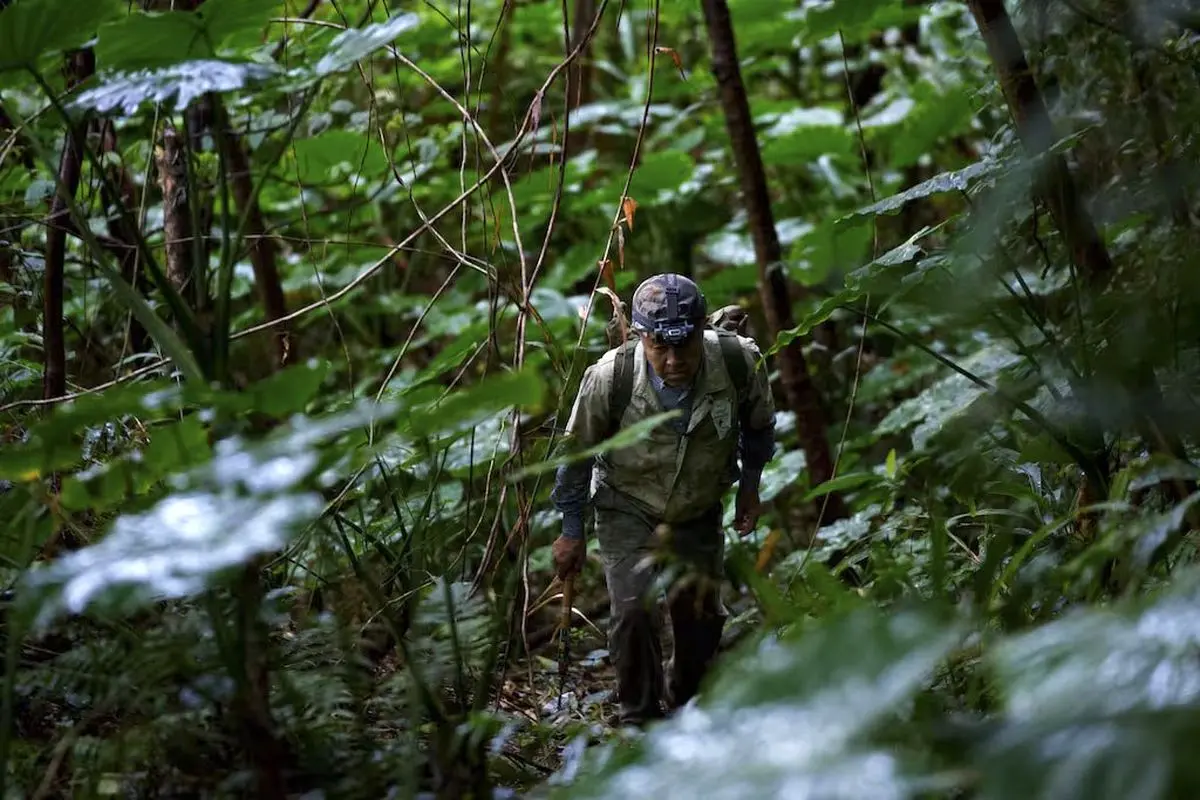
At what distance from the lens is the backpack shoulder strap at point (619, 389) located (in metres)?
3.49

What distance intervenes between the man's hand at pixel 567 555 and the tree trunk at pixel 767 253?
1.64 metres

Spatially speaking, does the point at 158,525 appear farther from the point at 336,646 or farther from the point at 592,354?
the point at 592,354

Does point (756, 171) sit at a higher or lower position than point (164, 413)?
higher

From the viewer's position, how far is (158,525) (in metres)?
1.62

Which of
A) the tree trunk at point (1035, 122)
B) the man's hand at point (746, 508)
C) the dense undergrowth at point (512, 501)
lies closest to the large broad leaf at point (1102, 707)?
the dense undergrowth at point (512, 501)

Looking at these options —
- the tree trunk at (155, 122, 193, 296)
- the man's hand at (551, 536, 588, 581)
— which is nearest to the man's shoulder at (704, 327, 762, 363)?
the man's hand at (551, 536, 588, 581)

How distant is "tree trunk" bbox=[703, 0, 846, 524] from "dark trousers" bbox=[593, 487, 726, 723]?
133 cm

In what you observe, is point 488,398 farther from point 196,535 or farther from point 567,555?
point 567,555

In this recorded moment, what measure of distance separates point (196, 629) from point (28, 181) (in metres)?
2.72

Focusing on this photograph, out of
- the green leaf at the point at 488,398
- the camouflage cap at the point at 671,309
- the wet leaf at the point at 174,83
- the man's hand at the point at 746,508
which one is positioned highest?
the wet leaf at the point at 174,83

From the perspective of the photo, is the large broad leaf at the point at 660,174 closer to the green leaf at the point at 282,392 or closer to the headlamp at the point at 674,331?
the headlamp at the point at 674,331

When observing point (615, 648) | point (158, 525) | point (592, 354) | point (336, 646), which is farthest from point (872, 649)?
point (592, 354)

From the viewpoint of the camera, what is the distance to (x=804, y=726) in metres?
1.27

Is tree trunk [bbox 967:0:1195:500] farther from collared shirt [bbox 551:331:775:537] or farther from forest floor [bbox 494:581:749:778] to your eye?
forest floor [bbox 494:581:749:778]
